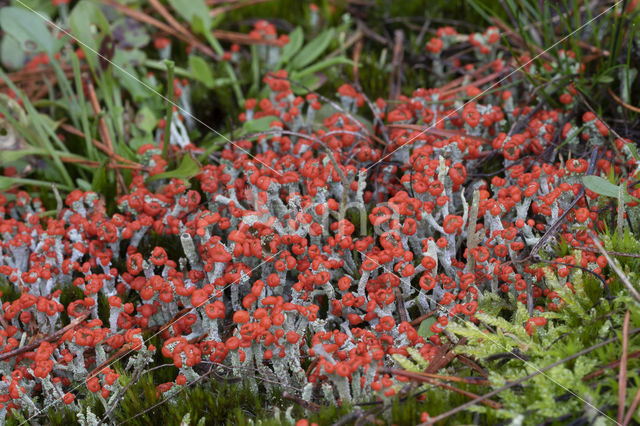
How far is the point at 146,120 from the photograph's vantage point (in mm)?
3809

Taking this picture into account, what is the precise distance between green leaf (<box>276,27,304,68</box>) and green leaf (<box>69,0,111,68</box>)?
3.60ft

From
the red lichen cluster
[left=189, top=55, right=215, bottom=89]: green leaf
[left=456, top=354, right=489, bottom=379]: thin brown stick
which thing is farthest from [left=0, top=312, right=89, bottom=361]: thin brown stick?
[left=189, top=55, right=215, bottom=89]: green leaf

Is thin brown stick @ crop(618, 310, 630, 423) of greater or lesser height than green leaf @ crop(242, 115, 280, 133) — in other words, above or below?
below

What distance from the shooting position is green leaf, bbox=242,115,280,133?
341 centimetres

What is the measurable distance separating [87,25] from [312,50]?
4.67 ft

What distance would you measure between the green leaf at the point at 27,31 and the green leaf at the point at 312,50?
1512mm

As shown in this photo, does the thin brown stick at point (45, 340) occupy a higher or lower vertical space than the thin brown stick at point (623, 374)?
higher

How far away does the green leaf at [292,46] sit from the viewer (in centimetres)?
403

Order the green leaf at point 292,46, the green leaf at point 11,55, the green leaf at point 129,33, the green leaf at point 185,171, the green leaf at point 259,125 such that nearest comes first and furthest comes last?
the green leaf at point 185,171 → the green leaf at point 259,125 → the green leaf at point 292,46 → the green leaf at point 129,33 → the green leaf at point 11,55

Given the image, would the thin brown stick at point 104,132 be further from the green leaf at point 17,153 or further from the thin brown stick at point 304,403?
the thin brown stick at point 304,403

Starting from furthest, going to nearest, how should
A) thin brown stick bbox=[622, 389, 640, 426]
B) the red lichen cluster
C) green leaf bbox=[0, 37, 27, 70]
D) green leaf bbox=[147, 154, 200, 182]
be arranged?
green leaf bbox=[0, 37, 27, 70], green leaf bbox=[147, 154, 200, 182], the red lichen cluster, thin brown stick bbox=[622, 389, 640, 426]

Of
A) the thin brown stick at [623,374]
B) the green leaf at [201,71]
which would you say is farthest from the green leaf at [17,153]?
the thin brown stick at [623,374]

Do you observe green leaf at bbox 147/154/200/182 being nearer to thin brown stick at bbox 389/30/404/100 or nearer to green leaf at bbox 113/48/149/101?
green leaf at bbox 113/48/149/101

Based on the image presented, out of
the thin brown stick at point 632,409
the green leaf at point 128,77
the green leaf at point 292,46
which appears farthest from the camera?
the green leaf at point 292,46
